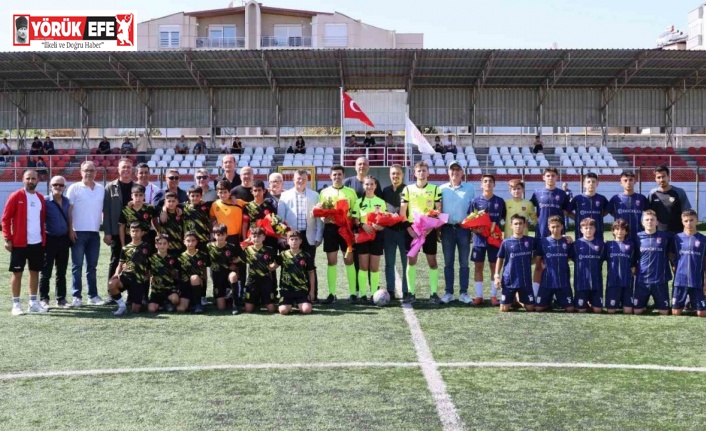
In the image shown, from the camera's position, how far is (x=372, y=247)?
29.3ft

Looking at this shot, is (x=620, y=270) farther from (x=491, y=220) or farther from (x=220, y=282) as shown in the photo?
(x=220, y=282)

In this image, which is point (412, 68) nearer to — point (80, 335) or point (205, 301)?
point (205, 301)

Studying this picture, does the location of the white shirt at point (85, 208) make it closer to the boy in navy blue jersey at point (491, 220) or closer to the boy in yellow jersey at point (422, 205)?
the boy in yellow jersey at point (422, 205)

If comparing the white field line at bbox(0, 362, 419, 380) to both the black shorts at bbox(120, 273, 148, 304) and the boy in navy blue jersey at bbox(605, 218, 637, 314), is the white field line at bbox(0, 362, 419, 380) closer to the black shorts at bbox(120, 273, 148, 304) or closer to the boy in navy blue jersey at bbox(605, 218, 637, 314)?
the black shorts at bbox(120, 273, 148, 304)

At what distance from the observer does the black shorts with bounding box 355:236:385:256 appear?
8.93 meters

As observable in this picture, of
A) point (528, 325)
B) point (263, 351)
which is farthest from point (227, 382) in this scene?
point (528, 325)

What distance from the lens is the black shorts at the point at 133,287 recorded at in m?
8.49

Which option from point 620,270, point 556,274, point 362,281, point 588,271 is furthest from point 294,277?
point 620,270

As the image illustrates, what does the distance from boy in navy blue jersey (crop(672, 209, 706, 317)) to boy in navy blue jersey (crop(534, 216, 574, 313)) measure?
113 centimetres

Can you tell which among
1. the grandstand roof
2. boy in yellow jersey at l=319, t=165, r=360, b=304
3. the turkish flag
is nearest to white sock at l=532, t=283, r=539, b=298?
boy in yellow jersey at l=319, t=165, r=360, b=304

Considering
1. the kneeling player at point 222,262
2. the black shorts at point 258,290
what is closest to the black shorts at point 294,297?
the black shorts at point 258,290

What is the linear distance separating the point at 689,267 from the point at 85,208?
686 cm

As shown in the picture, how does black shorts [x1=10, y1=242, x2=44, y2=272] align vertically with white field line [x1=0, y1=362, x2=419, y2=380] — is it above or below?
above

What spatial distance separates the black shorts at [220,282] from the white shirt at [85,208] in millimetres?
1604
